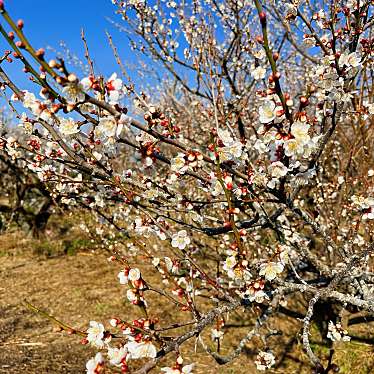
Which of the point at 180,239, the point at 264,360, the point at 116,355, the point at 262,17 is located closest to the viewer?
the point at 262,17

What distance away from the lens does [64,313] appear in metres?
5.02

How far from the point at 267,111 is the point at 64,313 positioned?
14.4 feet

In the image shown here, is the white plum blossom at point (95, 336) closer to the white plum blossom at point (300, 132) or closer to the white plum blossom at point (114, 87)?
the white plum blossom at point (114, 87)

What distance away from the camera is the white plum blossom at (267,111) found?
59.0 inches

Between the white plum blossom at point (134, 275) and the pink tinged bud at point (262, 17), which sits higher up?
the pink tinged bud at point (262, 17)

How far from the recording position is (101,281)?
6012mm

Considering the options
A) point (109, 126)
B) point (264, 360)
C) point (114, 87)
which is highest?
point (114, 87)

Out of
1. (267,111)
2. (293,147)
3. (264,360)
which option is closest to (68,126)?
(267,111)

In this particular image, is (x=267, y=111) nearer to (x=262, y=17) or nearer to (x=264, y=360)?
(x=262, y=17)

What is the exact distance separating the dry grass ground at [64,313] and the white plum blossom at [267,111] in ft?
6.07

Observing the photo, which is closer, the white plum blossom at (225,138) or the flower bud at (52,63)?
the flower bud at (52,63)

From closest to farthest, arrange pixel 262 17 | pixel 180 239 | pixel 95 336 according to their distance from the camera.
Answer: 1. pixel 262 17
2. pixel 95 336
3. pixel 180 239

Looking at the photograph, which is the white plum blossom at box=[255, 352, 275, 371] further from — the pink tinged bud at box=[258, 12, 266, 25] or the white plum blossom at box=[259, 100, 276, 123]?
the pink tinged bud at box=[258, 12, 266, 25]

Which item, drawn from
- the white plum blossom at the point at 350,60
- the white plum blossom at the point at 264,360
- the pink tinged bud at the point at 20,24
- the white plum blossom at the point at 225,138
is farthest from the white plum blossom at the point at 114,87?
the white plum blossom at the point at 264,360
